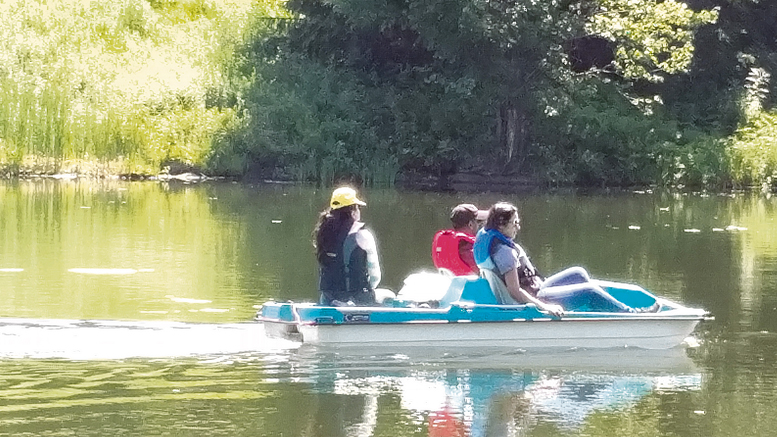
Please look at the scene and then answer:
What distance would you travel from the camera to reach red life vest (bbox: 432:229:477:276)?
11727mm

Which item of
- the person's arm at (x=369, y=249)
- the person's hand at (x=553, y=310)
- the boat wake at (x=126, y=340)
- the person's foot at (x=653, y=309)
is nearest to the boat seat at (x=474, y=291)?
the person's hand at (x=553, y=310)

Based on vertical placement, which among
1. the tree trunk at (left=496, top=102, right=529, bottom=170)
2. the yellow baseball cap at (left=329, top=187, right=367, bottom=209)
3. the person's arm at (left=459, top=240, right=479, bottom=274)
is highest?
the tree trunk at (left=496, top=102, right=529, bottom=170)

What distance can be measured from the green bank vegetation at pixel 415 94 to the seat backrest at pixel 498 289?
1844cm

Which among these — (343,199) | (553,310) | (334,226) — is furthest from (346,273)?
(553,310)

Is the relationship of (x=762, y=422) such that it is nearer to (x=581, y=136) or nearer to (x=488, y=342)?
(x=488, y=342)

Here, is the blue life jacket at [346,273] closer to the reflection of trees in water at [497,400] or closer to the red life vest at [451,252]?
the red life vest at [451,252]

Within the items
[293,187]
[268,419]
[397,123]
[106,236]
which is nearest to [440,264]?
[268,419]

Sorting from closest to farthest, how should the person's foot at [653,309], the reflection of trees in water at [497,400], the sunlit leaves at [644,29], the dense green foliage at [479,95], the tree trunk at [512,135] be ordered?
1. the reflection of trees in water at [497,400]
2. the person's foot at [653,309]
3. the sunlit leaves at [644,29]
4. the dense green foliage at [479,95]
5. the tree trunk at [512,135]

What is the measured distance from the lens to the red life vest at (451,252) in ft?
38.5

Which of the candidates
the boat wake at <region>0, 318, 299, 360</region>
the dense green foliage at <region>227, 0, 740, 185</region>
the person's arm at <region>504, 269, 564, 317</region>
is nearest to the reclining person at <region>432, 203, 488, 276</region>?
the person's arm at <region>504, 269, 564, 317</region>

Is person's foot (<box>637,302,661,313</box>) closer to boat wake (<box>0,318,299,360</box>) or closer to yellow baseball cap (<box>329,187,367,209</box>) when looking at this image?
yellow baseball cap (<box>329,187,367,209</box>)

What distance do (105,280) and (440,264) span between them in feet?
14.3

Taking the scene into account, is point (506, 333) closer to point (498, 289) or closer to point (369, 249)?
point (498, 289)

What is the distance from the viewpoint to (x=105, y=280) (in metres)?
14.6
